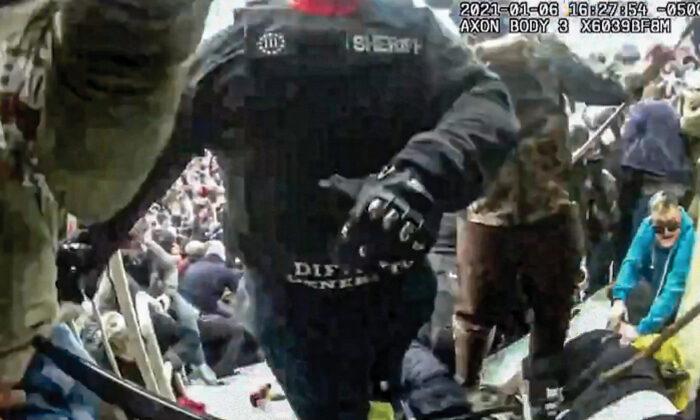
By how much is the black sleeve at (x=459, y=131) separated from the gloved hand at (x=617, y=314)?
0.76 ft

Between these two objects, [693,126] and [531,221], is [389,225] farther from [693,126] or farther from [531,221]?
[693,126]

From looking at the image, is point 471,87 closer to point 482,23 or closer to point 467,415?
point 482,23

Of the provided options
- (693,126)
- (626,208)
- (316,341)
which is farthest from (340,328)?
(693,126)

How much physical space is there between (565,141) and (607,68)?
0.35ft

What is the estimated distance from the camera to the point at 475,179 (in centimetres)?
130

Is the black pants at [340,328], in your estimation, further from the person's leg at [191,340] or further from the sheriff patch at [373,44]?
the sheriff patch at [373,44]

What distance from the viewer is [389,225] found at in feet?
4.09

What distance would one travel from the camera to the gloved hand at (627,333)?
A: 134cm

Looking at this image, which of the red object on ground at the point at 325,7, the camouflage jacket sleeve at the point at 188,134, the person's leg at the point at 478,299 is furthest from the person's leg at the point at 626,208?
the camouflage jacket sleeve at the point at 188,134

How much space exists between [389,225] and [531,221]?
200 mm

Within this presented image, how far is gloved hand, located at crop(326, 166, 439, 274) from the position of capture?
1250mm

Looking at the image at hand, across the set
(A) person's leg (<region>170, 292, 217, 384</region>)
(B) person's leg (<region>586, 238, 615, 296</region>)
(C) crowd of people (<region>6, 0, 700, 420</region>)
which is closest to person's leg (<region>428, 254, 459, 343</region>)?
(C) crowd of people (<region>6, 0, 700, 420</region>)

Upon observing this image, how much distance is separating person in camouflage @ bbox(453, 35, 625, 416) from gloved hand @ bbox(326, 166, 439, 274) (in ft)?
0.22

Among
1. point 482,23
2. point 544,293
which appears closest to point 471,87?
point 482,23
